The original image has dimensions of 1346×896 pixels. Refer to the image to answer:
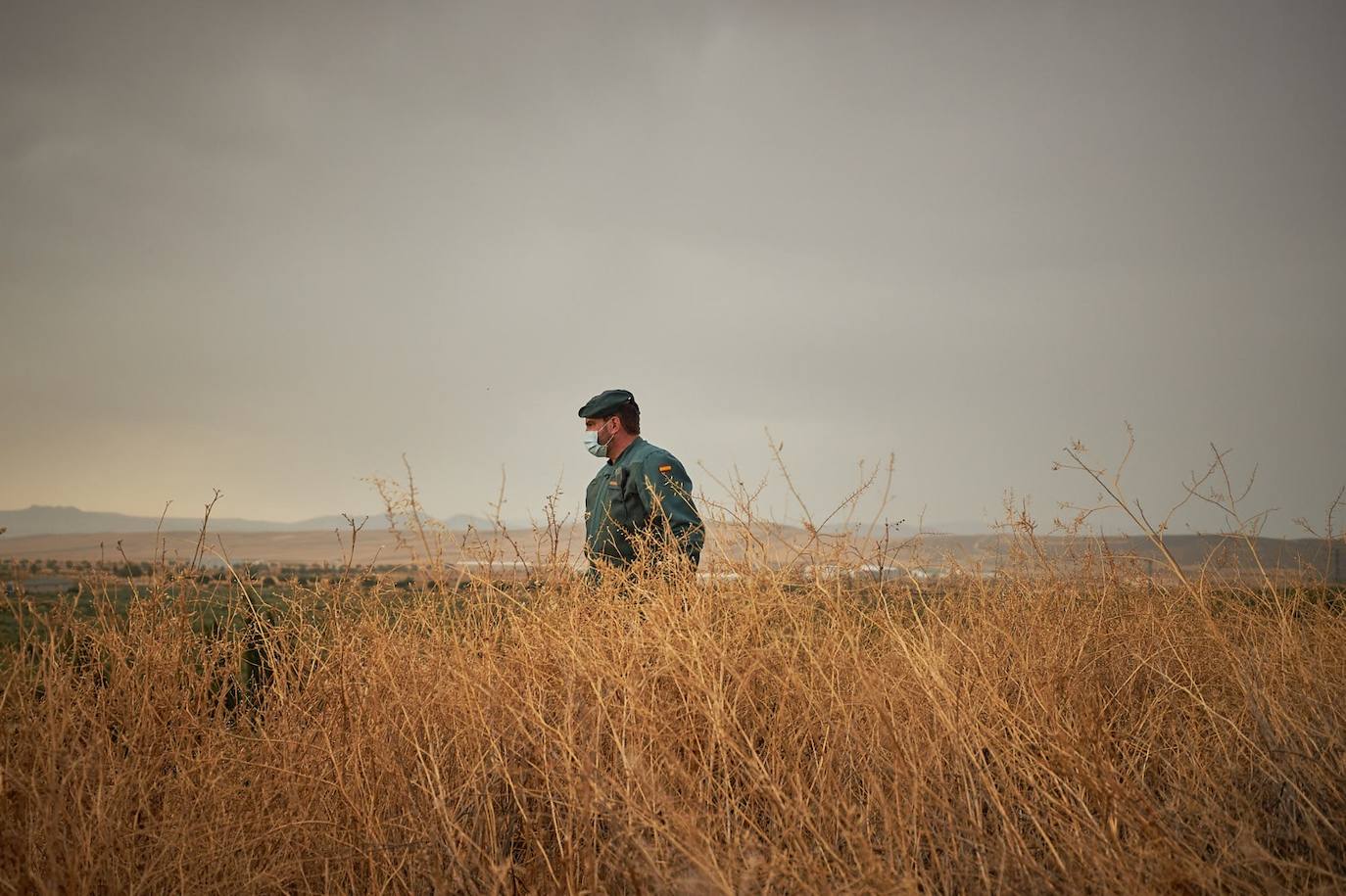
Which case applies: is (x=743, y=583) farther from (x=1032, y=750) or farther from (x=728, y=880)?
(x=728, y=880)

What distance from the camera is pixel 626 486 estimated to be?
17.7ft

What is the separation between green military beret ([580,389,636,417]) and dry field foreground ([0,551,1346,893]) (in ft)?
7.37

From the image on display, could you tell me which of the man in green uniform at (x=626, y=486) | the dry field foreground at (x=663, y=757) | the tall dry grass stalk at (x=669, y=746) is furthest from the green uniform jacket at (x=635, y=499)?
the dry field foreground at (x=663, y=757)

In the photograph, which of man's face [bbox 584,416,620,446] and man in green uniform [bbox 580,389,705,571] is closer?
man in green uniform [bbox 580,389,705,571]

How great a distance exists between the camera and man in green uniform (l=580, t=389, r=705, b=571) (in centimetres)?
496

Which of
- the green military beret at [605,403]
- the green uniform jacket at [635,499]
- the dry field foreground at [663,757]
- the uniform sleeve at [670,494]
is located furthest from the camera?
the green military beret at [605,403]

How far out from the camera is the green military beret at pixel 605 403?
573 centimetres

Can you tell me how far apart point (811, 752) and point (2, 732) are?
303cm

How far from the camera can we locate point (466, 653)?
11.4 feet

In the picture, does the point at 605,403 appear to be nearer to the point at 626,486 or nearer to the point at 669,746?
the point at 626,486

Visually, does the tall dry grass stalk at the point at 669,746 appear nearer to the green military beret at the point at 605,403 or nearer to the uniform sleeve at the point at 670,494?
the uniform sleeve at the point at 670,494

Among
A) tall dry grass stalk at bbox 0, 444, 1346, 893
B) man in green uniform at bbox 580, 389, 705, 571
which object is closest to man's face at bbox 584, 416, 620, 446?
man in green uniform at bbox 580, 389, 705, 571

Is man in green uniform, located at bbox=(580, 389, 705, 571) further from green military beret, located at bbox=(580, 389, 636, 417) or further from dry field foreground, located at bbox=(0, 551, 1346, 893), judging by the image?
dry field foreground, located at bbox=(0, 551, 1346, 893)

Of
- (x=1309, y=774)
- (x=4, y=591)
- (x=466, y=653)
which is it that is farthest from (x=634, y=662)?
(x=4, y=591)
